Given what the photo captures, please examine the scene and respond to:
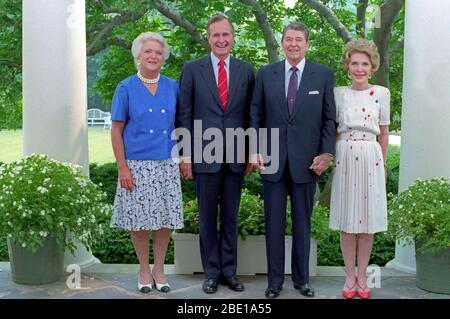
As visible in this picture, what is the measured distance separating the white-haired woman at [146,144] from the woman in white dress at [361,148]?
1.15 metres

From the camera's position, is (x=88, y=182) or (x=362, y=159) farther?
(x=88, y=182)

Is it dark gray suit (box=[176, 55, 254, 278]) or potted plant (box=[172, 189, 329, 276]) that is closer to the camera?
dark gray suit (box=[176, 55, 254, 278])

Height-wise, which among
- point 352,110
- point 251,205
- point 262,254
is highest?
point 352,110

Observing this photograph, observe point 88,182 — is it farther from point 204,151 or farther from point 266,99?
point 266,99

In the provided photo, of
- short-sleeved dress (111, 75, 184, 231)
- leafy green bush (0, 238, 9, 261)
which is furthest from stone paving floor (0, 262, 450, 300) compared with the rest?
leafy green bush (0, 238, 9, 261)

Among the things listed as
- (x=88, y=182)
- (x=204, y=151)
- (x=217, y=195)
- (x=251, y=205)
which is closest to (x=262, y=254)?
(x=251, y=205)

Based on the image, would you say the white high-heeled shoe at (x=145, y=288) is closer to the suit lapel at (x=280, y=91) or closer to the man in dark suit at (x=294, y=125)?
the man in dark suit at (x=294, y=125)

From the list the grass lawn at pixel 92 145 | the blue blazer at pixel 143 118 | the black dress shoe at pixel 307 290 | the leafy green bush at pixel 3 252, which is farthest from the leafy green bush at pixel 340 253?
the grass lawn at pixel 92 145

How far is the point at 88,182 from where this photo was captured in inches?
194

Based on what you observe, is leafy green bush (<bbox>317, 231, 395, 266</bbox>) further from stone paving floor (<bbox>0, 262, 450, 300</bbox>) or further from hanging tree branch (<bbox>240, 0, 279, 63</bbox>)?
hanging tree branch (<bbox>240, 0, 279, 63</bbox>)

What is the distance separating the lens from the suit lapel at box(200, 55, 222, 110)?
14.4 ft

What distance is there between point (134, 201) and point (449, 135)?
2.53 meters

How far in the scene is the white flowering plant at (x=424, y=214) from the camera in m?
4.48

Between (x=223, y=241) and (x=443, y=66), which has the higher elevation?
(x=443, y=66)
